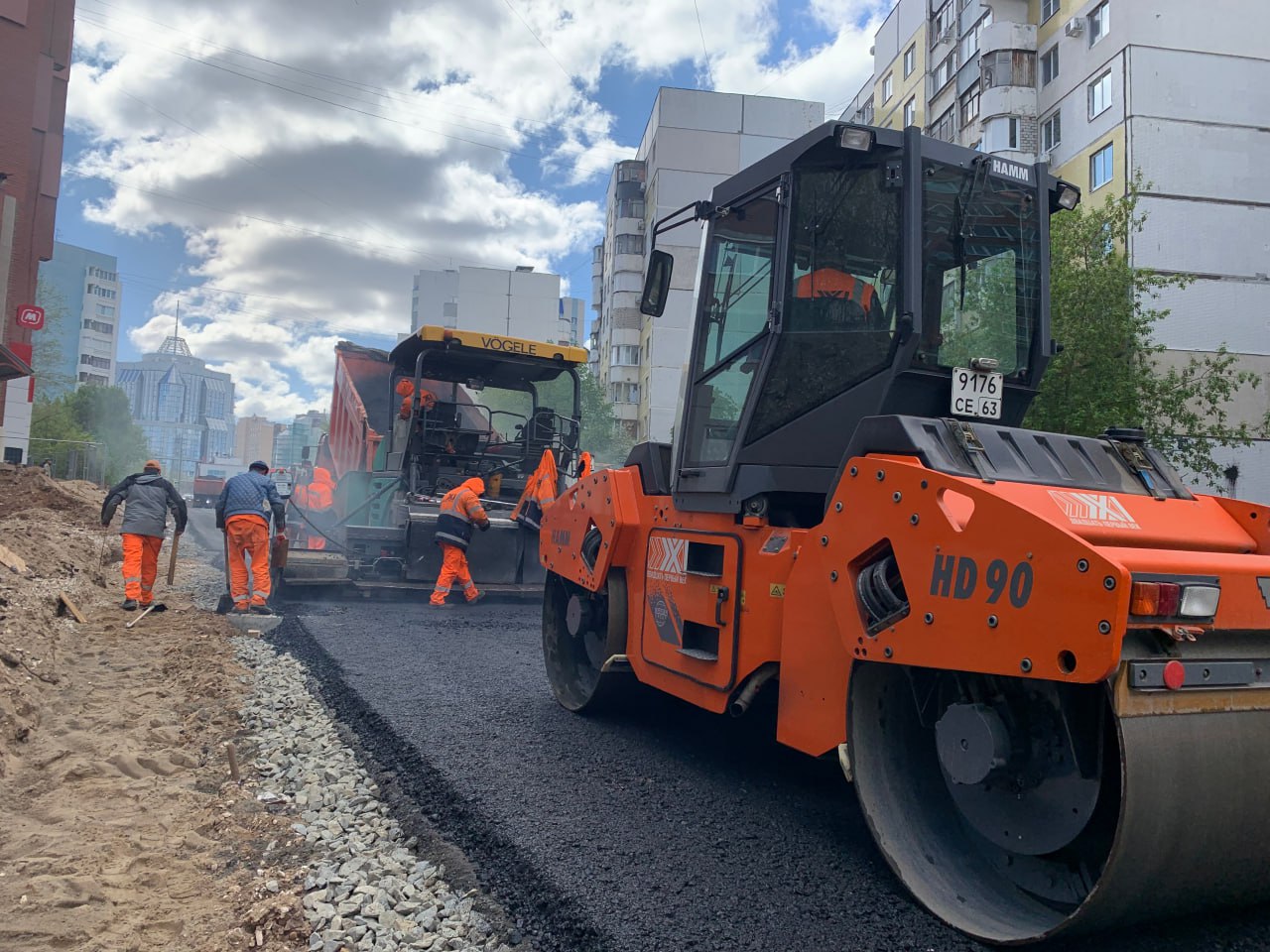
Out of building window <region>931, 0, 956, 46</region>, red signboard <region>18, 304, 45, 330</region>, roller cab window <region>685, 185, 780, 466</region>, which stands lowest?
roller cab window <region>685, 185, 780, 466</region>

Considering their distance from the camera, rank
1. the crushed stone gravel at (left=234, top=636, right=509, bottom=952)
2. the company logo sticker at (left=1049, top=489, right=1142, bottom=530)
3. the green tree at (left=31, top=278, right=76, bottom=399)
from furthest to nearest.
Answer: the green tree at (left=31, top=278, right=76, bottom=399), the crushed stone gravel at (left=234, top=636, right=509, bottom=952), the company logo sticker at (left=1049, top=489, right=1142, bottom=530)

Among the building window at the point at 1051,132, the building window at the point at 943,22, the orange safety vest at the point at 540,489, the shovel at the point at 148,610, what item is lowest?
the shovel at the point at 148,610

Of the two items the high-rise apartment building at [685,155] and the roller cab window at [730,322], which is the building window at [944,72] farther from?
the roller cab window at [730,322]

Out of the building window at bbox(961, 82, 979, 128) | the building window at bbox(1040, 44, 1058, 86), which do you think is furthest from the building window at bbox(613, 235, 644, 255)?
the building window at bbox(1040, 44, 1058, 86)

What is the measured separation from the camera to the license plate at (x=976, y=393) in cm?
341

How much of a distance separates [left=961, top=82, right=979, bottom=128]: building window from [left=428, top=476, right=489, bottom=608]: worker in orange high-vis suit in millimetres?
22532

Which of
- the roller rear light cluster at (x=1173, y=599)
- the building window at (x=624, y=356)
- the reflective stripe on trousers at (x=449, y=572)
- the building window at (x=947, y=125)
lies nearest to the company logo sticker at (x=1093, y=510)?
the roller rear light cluster at (x=1173, y=599)

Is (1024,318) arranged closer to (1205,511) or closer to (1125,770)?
(1205,511)

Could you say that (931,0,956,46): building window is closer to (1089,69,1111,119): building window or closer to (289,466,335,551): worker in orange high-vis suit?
(1089,69,1111,119): building window

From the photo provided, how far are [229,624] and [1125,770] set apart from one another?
7.47 meters

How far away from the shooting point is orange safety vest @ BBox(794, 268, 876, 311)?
3484 millimetres

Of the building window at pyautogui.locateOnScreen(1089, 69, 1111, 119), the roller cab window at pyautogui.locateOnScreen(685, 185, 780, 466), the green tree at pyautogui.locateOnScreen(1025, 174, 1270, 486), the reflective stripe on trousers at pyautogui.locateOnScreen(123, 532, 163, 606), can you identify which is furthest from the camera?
the building window at pyautogui.locateOnScreen(1089, 69, 1111, 119)

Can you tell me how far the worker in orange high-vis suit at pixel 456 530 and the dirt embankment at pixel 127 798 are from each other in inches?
80.5

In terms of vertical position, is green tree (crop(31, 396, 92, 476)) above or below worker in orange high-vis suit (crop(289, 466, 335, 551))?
above
